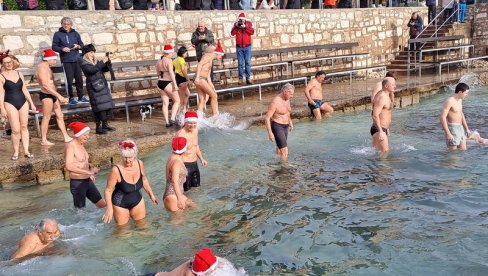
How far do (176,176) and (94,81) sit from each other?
3775 mm

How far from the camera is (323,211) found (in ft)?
22.3

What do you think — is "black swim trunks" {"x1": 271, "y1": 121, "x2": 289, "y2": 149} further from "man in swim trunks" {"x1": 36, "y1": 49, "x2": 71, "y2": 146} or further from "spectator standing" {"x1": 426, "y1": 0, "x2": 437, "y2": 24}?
"spectator standing" {"x1": 426, "y1": 0, "x2": 437, "y2": 24}

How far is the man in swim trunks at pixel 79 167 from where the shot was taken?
250 inches

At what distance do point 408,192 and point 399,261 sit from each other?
84.1 inches

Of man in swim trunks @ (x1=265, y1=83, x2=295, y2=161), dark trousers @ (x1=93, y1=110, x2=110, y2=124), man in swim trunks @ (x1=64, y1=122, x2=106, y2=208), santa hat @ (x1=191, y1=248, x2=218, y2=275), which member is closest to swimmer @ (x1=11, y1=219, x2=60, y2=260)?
man in swim trunks @ (x1=64, y1=122, x2=106, y2=208)

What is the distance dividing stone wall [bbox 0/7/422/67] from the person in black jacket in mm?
2364

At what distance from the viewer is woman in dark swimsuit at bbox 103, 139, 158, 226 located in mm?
5879

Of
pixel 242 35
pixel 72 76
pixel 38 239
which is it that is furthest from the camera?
pixel 242 35

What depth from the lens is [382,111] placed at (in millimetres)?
8758

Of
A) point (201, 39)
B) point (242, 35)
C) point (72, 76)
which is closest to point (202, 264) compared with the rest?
point (72, 76)

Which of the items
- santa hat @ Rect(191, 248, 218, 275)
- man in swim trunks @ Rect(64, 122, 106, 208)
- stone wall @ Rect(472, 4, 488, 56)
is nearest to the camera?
santa hat @ Rect(191, 248, 218, 275)

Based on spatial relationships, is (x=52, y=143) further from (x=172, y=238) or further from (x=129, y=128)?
(x=172, y=238)

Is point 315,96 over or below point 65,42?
below

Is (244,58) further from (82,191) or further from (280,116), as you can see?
(82,191)
